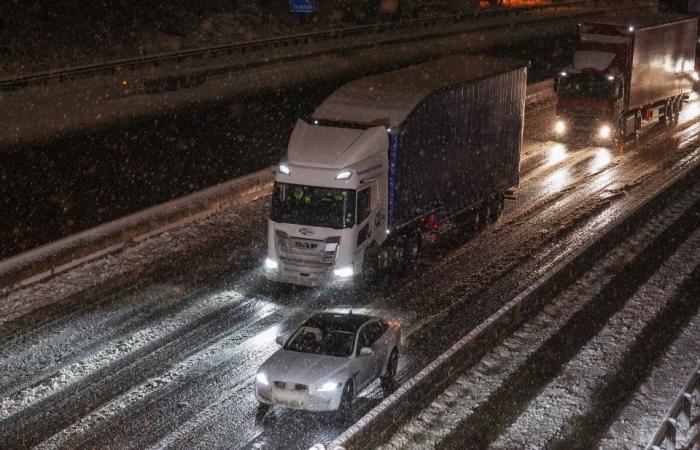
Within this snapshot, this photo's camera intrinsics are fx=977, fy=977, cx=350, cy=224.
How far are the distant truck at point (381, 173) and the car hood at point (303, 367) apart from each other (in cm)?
484

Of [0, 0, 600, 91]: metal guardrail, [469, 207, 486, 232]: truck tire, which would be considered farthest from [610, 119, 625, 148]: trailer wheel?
[0, 0, 600, 91]: metal guardrail

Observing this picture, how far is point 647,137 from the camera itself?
35.3 meters

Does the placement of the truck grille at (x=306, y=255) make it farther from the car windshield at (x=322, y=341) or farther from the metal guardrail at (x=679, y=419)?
the metal guardrail at (x=679, y=419)

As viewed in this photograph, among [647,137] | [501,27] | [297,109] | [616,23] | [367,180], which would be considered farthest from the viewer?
[501,27]

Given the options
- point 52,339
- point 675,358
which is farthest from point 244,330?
point 675,358

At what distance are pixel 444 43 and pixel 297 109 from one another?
20059 millimetres

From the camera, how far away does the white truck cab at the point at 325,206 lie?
19.5m

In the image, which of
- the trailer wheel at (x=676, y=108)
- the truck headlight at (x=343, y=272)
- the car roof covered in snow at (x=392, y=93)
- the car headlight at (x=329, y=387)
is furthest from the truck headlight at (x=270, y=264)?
the trailer wheel at (x=676, y=108)

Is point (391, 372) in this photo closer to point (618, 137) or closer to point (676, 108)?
point (618, 137)

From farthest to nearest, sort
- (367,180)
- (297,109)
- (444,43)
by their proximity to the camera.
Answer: (444,43) < (297,109) < (367,180)

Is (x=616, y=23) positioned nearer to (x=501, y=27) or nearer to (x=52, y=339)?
(x=52, y=339)

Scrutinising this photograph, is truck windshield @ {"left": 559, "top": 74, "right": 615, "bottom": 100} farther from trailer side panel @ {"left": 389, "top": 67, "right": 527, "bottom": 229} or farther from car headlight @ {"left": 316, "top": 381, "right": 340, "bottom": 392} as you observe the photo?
car headlight @ {"left": 316, "top": 381, "right": 340, "bottom": 392}

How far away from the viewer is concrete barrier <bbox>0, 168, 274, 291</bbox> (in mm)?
20375

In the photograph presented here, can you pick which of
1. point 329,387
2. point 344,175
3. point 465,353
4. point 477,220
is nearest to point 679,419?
point 465,353
